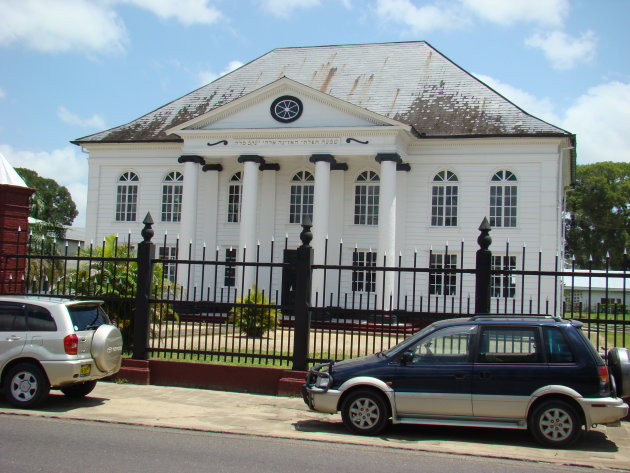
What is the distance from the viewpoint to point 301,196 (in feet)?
100

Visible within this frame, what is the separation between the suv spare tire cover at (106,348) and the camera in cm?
1023

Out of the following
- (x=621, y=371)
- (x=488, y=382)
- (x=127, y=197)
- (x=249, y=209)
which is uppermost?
(x=127, y=197)

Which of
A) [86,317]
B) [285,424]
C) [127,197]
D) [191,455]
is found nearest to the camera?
[191,455]

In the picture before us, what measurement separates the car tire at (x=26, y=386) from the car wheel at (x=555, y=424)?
6715 millimetres

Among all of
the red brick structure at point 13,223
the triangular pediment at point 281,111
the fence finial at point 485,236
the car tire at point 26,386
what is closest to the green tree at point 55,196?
the triangular pediment at point 281,111

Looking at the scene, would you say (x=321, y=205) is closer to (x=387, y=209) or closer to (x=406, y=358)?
(x=387, y=209)

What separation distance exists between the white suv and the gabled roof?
66.7 feet

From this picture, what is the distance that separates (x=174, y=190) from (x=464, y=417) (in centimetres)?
2457

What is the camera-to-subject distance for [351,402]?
9.04 meters

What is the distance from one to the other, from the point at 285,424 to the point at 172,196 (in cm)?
2307

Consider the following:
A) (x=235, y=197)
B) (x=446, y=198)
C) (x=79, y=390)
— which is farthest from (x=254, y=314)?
(x=235, y=197)

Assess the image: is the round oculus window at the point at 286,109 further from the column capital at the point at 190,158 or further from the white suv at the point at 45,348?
the white suv at the point at 45,348

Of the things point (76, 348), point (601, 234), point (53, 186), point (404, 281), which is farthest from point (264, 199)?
point (53, 186)

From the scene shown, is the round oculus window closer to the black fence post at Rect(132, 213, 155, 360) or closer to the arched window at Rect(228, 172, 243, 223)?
the arched window at Rect(228, 172, 243, 223)
